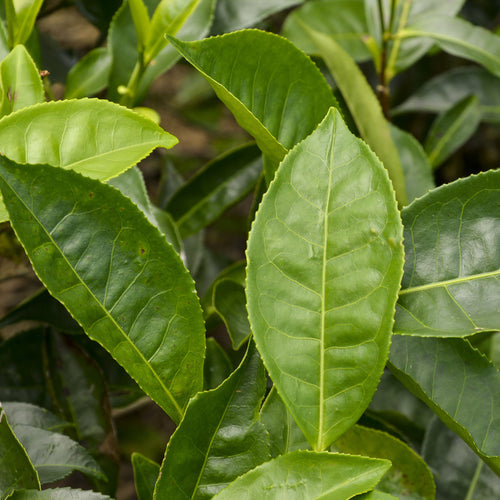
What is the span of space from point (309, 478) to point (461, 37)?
80 centimetres

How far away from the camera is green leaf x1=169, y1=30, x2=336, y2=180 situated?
0.56m

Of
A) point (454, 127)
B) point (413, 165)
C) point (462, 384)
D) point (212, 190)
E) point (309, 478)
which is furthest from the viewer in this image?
point (454, 127)

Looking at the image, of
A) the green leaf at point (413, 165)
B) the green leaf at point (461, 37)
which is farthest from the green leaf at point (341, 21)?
the green leaf at point (413, 165)

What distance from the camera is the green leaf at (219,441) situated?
498 mm

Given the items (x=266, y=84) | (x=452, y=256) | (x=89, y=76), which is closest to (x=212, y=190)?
(x=89, y=76)

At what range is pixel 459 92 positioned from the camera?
1.20 metres

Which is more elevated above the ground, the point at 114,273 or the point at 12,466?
the point at 114,273

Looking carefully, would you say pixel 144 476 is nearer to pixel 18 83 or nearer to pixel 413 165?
pixel 18 83

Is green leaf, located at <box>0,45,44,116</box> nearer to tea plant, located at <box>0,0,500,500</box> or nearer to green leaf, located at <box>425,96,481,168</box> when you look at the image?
tea plant, located at <box>0,0,500,500</box>

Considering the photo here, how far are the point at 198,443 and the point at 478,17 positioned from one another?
4.18 ft

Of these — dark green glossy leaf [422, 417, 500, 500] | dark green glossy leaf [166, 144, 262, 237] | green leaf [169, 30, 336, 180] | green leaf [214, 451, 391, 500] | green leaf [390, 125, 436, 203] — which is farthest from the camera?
dark green glossy leaf [166, 144, 262, 237]

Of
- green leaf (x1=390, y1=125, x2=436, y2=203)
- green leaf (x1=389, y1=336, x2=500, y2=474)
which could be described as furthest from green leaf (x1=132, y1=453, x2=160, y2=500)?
green leaf (x1=390, y1=125, x2=436, y2=203)

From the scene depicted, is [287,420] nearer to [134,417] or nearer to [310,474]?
[310,474]

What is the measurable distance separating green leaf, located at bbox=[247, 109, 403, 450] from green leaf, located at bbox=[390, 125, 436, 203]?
15.6 inches
